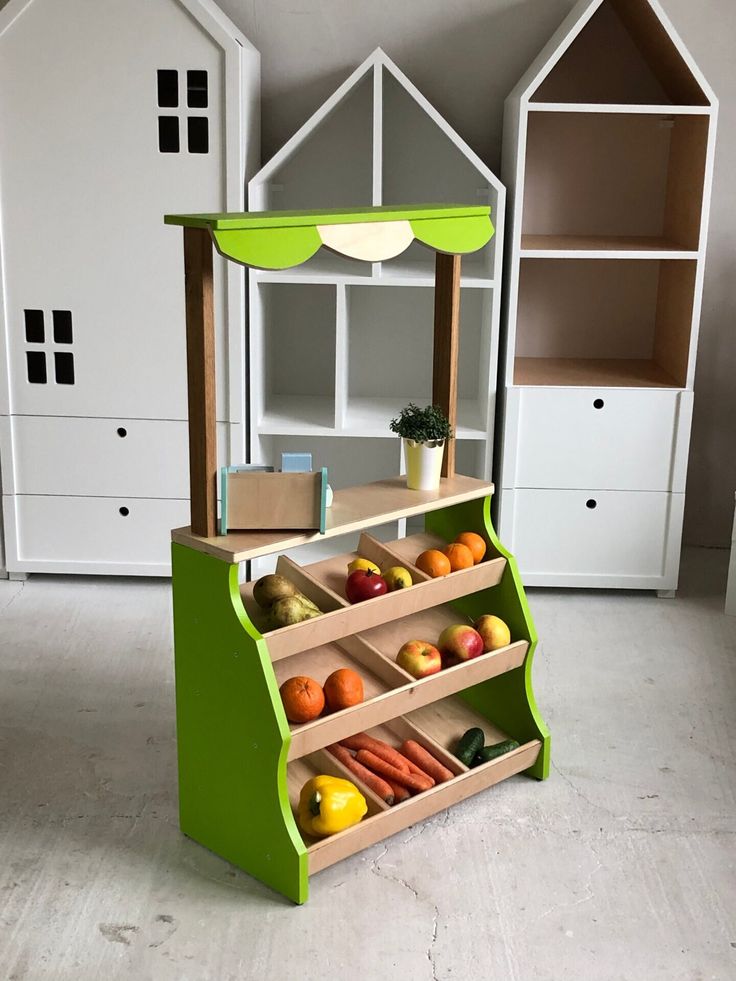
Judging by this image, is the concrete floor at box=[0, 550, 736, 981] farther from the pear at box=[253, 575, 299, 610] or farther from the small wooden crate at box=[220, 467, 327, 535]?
the small wooden crate at box=[220, 467, 327, 535]

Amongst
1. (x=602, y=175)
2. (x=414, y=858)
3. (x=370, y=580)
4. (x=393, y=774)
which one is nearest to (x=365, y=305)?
(x=602, y=175)

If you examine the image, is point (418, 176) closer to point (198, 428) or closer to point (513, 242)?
point (513, 242)

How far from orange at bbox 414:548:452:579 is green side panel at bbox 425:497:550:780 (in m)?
0.17

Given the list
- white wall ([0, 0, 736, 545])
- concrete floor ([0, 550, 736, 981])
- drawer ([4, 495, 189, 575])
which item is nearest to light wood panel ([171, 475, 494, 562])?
concrete floor ([0, 550, 736, 981])

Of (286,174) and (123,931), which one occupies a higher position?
(286,174)

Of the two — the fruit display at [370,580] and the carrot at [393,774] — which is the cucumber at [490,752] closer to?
the carrot at [393,774]

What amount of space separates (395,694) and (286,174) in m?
2.28

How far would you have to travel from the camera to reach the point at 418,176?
13.2 ft

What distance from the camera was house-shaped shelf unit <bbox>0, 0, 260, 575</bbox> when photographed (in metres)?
3.41

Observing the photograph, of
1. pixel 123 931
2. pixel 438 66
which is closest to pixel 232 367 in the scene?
pixel 438 66

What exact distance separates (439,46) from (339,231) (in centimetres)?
202

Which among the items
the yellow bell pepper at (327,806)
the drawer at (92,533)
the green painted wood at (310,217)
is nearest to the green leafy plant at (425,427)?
the green painted wood at (310,217)

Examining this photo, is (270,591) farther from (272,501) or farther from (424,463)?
(424,463)

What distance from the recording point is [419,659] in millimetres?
2514
